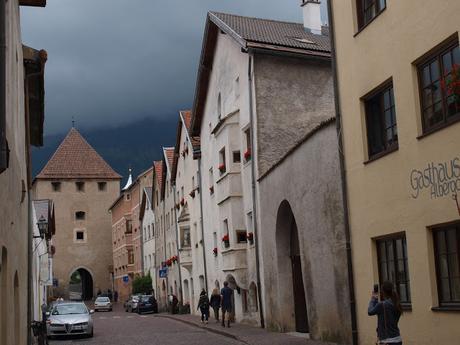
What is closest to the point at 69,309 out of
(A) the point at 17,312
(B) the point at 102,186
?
(A) the point at 17,312

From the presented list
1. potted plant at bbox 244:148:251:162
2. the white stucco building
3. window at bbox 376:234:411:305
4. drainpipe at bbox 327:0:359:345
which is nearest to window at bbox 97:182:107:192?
the white stucco building

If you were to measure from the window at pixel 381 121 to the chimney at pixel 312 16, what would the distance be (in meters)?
17.2

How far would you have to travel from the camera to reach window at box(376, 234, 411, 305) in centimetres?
1446

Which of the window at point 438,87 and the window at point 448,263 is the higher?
the window at point 438,87

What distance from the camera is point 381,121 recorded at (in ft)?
51.0

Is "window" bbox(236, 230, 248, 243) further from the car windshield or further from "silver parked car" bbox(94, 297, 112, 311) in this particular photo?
"silver parked car" bbox(94, 297, 112, 311)

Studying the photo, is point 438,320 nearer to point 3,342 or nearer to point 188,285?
point 3,342

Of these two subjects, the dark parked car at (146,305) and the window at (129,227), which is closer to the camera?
the dark parked car at (146,305)

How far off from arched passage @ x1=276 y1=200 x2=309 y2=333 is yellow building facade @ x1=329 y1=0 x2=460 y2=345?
7069 millimetres

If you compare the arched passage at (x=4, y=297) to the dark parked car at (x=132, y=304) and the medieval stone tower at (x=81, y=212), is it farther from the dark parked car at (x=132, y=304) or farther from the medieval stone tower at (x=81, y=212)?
the medieval stone tower at (x=81, y=212)

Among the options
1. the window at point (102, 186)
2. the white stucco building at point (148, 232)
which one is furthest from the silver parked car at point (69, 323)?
the window at point (102, 186)

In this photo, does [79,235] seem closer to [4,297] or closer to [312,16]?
[312,16]

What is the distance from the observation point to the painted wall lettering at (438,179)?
39.9 feet

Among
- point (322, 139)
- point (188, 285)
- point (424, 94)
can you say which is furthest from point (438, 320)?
point (188, 285)
